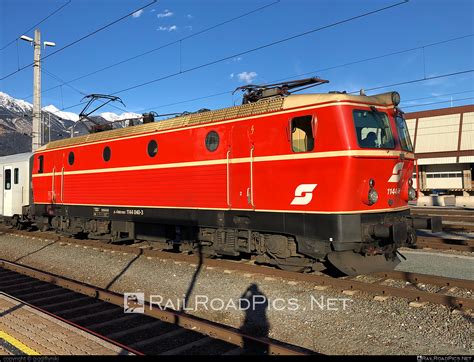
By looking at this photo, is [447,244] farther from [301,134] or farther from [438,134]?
[438,134]

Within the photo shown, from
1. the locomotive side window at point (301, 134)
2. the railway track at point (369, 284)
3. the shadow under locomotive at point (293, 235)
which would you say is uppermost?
the locomotive side window at point (301, 134)

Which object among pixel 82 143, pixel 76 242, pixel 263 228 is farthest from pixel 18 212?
pixel 263 228

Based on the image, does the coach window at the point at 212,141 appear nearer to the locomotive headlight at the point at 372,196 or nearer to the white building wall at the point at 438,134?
the locomotive headlight at the point at 372,196

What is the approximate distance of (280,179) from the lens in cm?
796

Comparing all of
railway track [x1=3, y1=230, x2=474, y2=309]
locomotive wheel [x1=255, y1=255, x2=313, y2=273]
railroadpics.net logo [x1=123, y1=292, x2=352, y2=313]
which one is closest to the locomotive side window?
locomotive wheel [x1=255, y1=255, x2=313, y2=273]

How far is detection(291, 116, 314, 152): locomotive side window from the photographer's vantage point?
25.2 ft

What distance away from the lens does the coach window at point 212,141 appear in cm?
916

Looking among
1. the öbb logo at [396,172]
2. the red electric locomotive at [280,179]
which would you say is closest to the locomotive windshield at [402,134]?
→ the red electric locomotive at [280,179]

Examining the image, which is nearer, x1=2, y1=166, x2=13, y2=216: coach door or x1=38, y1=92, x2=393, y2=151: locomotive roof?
x1=38, y1=92, x2=393, y2=151: locomotive roof

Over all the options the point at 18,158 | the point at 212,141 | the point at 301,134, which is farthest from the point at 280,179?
the point at 18,158

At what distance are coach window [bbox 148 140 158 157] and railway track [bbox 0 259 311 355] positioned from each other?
12.6 feet

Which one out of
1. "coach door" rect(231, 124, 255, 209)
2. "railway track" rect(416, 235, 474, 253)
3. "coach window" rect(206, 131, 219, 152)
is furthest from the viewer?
"railway track" rect(416, 235, 474, 253)

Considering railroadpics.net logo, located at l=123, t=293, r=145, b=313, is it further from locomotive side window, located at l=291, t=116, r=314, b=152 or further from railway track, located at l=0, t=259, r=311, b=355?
locomotive side window, located at l=291, t=116, r=314, b=152

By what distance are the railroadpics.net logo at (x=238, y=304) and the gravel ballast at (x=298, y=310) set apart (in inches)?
0.7
